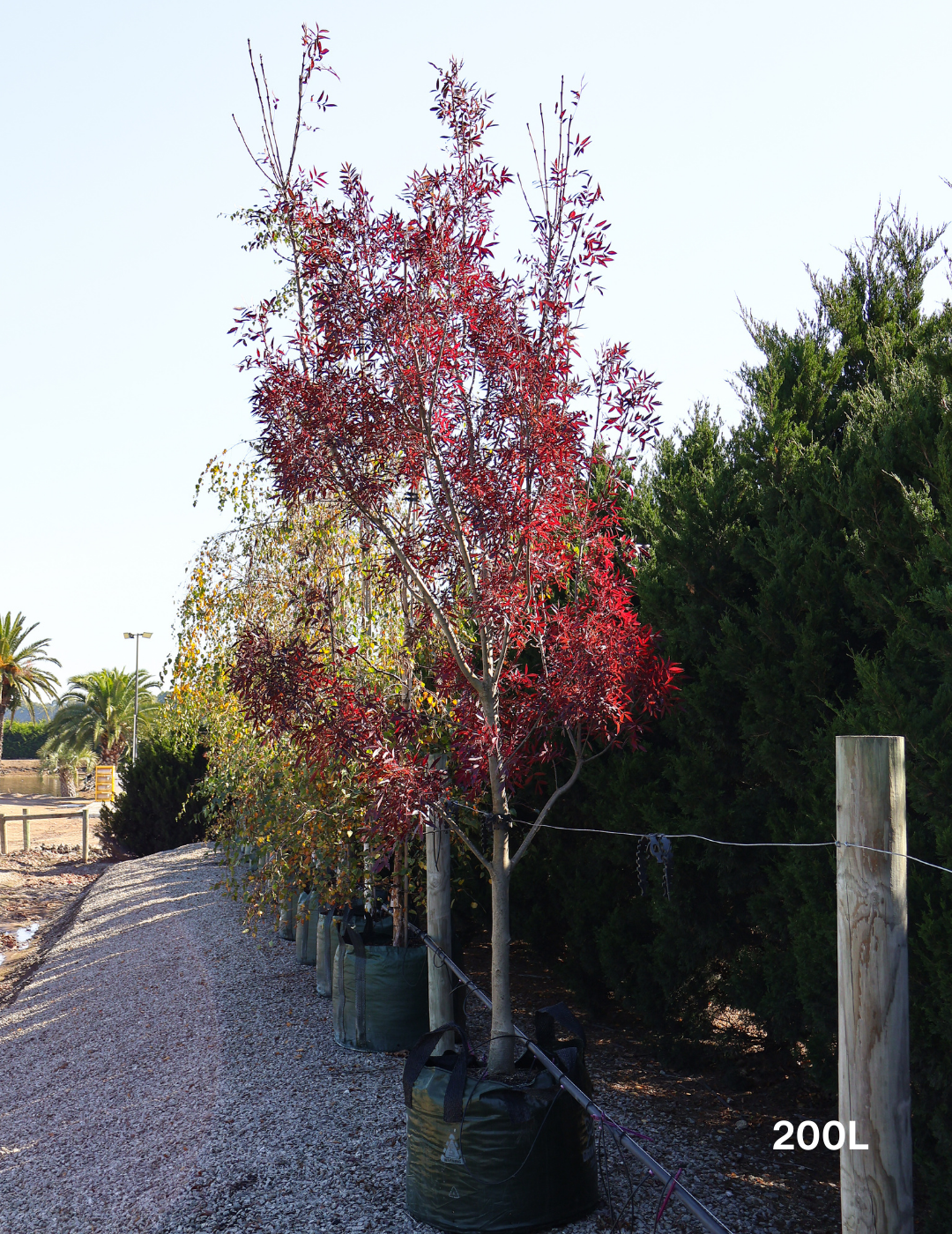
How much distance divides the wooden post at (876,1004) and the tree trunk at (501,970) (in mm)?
1855

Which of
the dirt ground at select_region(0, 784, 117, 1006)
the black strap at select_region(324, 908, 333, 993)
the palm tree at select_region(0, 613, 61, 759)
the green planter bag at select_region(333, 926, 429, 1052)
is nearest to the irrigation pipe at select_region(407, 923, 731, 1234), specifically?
the green planter bag at select_region(333, 926, 429, 1052)

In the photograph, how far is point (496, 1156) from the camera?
3492 mm

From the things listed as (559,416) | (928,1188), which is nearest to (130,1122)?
(928,1188)

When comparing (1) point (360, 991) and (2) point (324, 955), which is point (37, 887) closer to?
(2) point (324, 955)

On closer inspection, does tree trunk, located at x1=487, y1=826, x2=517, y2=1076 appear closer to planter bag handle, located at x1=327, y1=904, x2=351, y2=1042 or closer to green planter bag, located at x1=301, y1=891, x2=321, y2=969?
planter bag handle, located at x1=327, y1=904, x2=351, y2=1042

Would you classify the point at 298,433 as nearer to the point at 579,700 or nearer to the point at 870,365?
the point at 579,700

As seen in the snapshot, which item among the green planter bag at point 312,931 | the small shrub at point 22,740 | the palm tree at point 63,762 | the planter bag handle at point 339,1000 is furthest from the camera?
the small shrub at point 22,740

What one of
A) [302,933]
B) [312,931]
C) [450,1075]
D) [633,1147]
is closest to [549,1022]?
[450,1075]

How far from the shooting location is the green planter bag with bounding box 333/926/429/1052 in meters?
5.55

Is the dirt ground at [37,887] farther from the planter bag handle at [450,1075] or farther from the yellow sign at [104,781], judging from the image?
the planter bag handle at [450,1075]

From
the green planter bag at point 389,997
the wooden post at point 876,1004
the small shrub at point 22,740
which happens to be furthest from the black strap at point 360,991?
the small shrub at point 22,740

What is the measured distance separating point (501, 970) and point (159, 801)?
14.5 m

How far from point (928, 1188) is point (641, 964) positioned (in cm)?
198

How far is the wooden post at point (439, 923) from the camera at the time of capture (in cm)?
502
